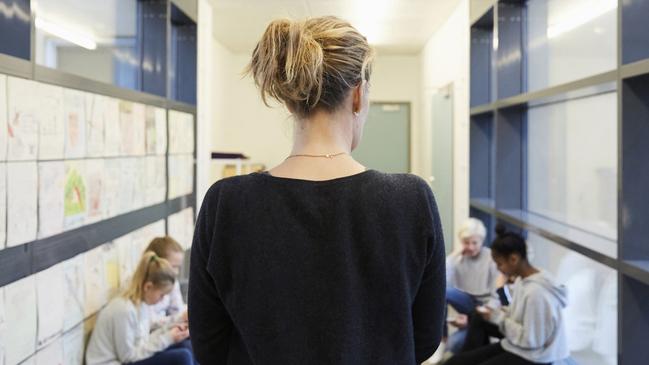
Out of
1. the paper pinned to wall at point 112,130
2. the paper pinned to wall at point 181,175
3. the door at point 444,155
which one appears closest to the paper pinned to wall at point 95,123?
the paper pinned to wall at point 112,130

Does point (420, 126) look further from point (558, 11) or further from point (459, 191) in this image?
point (558, 11)

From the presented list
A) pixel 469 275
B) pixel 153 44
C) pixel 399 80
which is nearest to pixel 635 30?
pixel 469 275

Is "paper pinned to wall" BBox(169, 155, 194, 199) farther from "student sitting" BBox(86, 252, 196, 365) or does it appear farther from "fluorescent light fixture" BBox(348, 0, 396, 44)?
"fluorescent light fixture" BBox(348, 0, 396, 44)

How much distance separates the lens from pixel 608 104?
207 cm

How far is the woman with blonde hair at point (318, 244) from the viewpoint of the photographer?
31.3 inches

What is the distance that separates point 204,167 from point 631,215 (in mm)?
2900

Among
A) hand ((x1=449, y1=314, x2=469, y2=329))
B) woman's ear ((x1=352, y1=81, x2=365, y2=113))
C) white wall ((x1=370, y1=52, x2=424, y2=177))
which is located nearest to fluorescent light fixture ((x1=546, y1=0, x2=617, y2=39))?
woman's ear ((x1=352, y1=81, x2=365, y2=113))

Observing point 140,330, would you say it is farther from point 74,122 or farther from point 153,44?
point 153,44

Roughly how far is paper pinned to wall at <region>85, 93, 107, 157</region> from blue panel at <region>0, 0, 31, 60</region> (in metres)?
0.50

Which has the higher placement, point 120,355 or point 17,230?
point 17,230

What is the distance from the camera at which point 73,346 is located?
6.95 feet

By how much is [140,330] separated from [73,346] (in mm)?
310

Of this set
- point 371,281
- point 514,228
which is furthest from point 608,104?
point 371,281

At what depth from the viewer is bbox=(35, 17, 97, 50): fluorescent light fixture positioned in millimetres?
2057
